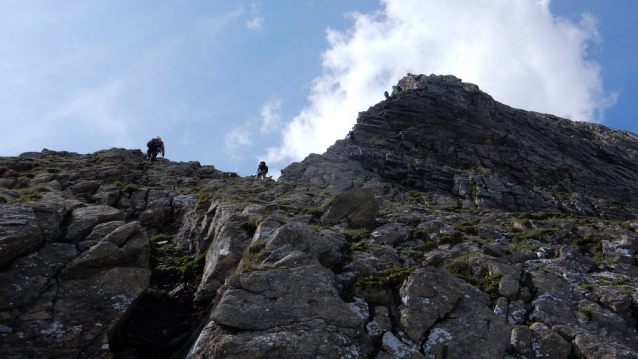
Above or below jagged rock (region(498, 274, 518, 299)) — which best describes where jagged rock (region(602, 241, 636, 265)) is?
above

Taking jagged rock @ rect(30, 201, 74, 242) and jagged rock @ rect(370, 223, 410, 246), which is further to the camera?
jagged rock @ rect(370, 223, 410, 246)

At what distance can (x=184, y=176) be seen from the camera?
97.8 ft

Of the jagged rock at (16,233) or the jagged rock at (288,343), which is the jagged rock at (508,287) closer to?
the jagged rock at (288,343)

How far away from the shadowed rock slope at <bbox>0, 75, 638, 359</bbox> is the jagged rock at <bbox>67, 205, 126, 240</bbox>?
0.19 ft

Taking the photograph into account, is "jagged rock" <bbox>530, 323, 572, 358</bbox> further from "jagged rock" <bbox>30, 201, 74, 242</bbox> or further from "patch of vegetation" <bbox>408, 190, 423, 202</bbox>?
"patch of vegetation" <bbox>408, 190, 423, 202</bbox>

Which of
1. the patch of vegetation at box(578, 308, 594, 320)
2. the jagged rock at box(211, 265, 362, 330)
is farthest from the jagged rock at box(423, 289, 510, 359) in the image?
the patch of vegetation at box(578, 308, 594, 320)

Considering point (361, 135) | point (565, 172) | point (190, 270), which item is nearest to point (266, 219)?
point (190, 270)

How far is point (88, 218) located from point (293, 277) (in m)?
8.36

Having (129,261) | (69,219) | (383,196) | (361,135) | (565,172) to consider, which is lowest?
(129,261)

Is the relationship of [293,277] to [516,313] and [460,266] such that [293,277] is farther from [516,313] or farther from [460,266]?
[516,313]

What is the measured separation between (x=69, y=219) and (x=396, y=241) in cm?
1235

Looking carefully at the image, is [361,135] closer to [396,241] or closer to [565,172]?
[565,172]

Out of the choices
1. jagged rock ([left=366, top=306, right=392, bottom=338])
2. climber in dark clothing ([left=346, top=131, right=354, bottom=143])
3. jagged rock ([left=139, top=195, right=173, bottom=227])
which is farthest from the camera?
climber in dark clothing ([left=346, top=131, right=354, bottom=143])

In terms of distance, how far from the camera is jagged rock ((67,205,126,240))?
1358cm
